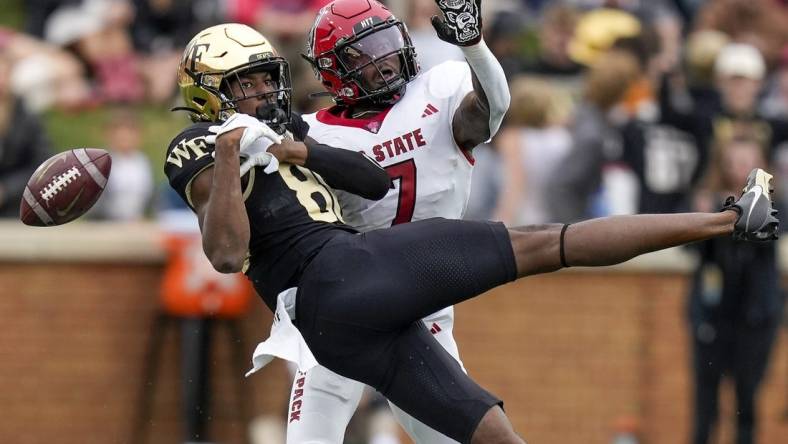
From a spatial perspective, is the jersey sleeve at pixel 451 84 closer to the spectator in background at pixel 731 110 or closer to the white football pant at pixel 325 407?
the white football pant at pixel 325 407

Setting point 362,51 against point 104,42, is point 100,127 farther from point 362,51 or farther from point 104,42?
point 362,51

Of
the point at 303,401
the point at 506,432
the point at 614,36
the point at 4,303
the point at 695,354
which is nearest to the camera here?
the point at 506,432

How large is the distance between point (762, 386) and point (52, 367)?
4313mm

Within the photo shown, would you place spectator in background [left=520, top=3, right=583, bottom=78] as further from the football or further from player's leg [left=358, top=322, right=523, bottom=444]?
player's leg [left=358, top=322, right=523, bottom=444]

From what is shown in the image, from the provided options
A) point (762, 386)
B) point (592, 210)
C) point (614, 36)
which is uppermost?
point (614, 36)

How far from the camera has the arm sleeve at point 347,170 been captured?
5.65 m

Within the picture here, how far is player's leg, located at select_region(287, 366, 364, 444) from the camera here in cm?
600

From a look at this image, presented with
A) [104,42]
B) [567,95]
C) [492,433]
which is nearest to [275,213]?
[492,433]

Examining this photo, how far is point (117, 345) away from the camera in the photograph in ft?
32.6

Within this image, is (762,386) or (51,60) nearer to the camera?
(762,386)

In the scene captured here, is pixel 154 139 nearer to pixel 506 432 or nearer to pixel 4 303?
pixel 4 303

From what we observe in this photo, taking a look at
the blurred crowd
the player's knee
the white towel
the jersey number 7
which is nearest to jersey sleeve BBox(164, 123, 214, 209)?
the white towel

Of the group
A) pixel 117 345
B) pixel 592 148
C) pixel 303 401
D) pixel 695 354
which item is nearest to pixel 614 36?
pixel 592 148

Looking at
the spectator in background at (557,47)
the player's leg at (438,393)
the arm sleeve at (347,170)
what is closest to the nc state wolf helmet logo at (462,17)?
the arm sleeve at (347,170)
